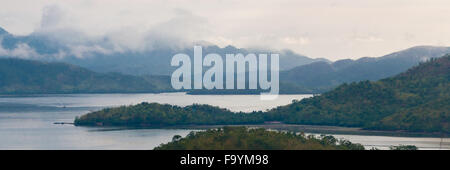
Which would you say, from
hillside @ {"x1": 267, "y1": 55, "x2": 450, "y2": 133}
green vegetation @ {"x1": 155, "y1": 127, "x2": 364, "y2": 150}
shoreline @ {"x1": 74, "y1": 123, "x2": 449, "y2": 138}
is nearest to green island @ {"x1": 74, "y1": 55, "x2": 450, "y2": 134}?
hillside @ {"x1": 267, "y1": 55, "x2": 450, "y2": 133}

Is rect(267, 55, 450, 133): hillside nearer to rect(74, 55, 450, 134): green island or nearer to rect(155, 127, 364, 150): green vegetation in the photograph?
rect(74, 55, 450, 134): green island

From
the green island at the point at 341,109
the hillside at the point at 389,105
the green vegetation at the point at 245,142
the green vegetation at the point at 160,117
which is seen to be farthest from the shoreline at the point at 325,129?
the green vegetation at the point at 245,142

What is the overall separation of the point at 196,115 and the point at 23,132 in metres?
29.4

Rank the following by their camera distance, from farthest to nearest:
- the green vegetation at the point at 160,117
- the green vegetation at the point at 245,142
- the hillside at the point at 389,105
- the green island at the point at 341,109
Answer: the green vegetation at the point at 160,117 < the green island at the point at 341,109 < the hillside at the point at 389,105 < the green vegetation at the point at 245,142

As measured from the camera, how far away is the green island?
111125 mm

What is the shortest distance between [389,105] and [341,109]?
749 centimetres

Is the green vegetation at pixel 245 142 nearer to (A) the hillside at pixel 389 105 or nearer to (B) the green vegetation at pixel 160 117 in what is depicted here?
(A) the hillside at pixel 389 105

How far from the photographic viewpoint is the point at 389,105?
11512cm

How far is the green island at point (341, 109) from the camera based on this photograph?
365ft

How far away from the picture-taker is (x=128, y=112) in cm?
11769

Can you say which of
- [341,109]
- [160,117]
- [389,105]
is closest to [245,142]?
[160,117]

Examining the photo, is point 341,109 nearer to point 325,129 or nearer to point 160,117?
point 325,129
